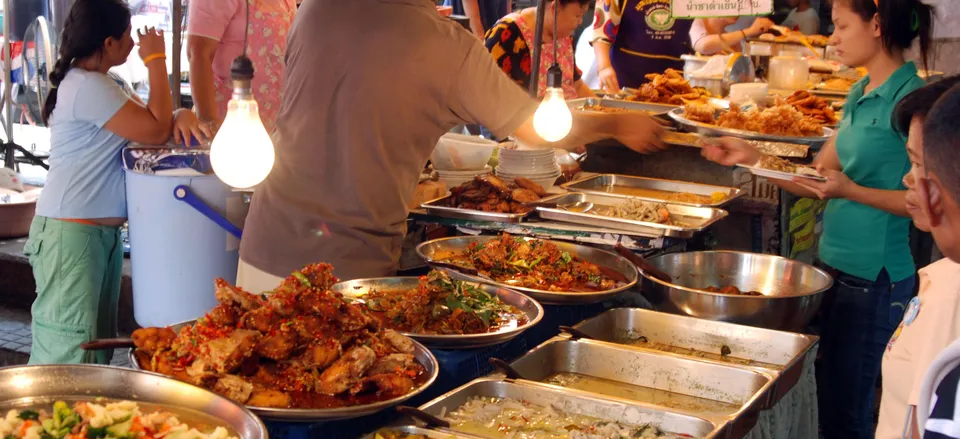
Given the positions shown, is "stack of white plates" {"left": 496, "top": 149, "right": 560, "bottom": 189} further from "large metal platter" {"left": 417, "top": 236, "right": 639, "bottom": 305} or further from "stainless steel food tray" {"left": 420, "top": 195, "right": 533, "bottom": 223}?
"large metal platter" {"left": 417, "top": 236, "right": 639, "bottom": 305}

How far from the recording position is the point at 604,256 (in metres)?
3.22

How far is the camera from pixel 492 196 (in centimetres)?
379

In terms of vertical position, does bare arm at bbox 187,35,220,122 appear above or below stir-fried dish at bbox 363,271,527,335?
above

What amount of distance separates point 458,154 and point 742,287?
149 cm

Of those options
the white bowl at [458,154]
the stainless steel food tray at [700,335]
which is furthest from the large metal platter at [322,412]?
the white bowl at [458,154]

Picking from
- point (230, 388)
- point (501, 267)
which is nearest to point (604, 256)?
point (501, 267)

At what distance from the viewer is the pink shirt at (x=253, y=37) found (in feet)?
14.2

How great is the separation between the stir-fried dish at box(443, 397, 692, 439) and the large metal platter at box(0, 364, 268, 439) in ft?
1.89

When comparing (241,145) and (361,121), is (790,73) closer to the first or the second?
(361,121)

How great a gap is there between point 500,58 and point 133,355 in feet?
13.1

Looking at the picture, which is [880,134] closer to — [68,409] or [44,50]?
[68,409]

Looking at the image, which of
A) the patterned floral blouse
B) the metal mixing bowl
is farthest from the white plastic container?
the metal mixing bowl

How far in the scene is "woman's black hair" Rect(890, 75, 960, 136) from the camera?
81.0 inches

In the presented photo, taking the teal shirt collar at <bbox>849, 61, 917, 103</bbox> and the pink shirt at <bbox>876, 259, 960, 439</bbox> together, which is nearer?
the pink shirt at <bbox>876, 259, 960, 439</bbox>
